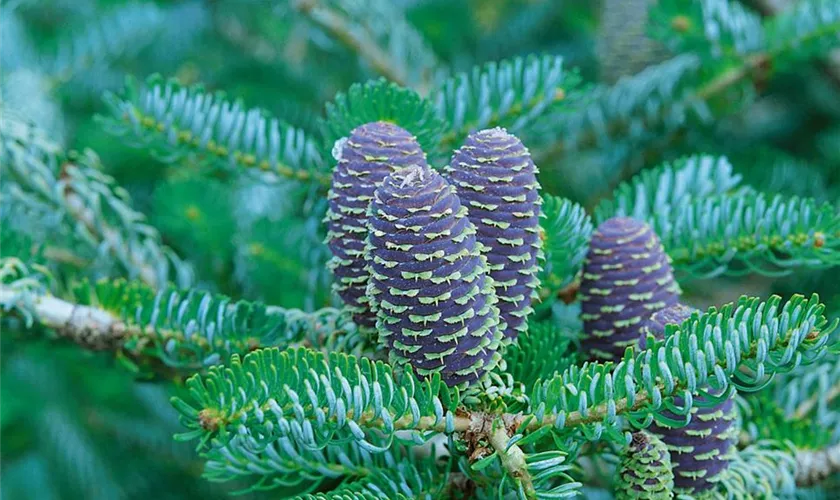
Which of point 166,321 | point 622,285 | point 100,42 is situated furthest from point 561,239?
point 100,42

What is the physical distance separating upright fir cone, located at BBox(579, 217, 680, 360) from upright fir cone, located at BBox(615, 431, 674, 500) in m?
0.07

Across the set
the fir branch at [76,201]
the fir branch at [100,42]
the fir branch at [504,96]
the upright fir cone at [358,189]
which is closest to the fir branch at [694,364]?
the upright fir cone at [358,189]

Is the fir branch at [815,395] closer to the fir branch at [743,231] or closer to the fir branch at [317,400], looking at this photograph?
the fir branch at [743,231]

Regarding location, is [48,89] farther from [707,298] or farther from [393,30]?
[707,298]

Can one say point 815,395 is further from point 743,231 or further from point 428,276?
point 428,276

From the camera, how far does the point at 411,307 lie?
382mm

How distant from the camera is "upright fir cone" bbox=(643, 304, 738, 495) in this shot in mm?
413

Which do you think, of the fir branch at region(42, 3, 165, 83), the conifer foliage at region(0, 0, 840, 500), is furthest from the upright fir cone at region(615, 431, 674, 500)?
the fir branch at region(42, 3, 165, 83)

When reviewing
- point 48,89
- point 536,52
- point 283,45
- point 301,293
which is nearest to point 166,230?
point 301,293

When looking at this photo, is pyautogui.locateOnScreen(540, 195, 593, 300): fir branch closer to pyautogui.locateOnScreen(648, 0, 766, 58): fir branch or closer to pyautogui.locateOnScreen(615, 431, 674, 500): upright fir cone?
pyautogui.locateOnScreen(615, 431, 674, 500): upright fir cone

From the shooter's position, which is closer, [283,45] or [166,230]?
[166,230]

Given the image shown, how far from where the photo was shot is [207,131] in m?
0.57

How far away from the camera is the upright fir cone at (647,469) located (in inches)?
15.8

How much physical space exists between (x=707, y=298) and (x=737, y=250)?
38 centimetres
